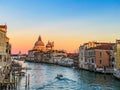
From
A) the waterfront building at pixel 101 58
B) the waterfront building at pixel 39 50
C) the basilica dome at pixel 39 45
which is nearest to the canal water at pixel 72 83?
the waterfront building at pixel 101 58

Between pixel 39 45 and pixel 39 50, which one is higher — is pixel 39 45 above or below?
above

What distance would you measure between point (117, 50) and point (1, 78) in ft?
80.3

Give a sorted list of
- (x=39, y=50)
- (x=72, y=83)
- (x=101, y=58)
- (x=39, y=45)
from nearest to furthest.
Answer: (x=72, y=83) → (x=101, y=58) → (x=39, y=50) → (x=39, y=45)

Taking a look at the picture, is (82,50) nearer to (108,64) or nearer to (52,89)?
(108,64)

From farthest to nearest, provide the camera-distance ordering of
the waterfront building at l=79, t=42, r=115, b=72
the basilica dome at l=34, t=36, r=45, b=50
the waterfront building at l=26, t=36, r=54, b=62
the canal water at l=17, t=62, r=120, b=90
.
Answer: the basilica dome at l=34, t=36, r=45, b=50 → the waterfront building at l=26, t=36, r=54, b=62 → the waterfront building at l=79, t=42, r=115, b=72 → the canal water at l=17, t=62, r=120, b=90

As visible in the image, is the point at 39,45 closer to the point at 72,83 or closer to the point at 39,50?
the point at 39,50

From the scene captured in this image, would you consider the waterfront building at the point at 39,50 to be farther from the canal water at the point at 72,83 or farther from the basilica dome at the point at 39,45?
the canal water at the point at 72,83

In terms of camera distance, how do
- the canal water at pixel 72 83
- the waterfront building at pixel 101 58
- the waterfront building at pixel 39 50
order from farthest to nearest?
the waterfront building at pixel 39 50 → the waterfront building at pixel 101 58 → the canal water at pixel 72 83

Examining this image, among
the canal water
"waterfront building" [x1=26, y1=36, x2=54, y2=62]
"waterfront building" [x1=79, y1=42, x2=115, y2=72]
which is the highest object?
"waterfront building" [x1=26, y1=36, x2=54, y2=62]

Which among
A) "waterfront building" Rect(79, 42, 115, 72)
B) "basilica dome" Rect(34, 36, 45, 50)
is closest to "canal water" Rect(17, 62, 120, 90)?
"waterfront building" Rect(79, 42, 115, 72)

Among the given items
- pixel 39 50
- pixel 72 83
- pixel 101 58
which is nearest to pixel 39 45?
pixel 39 50

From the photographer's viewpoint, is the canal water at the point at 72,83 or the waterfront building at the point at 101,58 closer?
the canal water at the point at 72,83

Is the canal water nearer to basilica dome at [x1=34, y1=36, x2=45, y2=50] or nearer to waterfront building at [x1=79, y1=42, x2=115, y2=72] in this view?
waterfront building at [x1=79, y1=42, x2=115, y2=72]

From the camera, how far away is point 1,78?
35156mm
